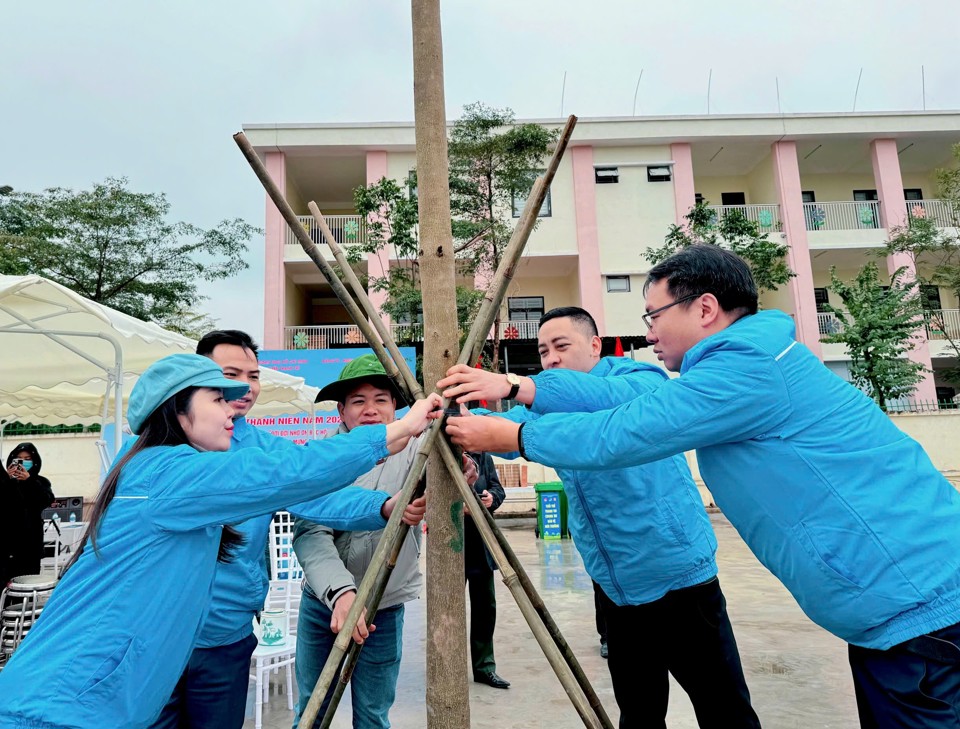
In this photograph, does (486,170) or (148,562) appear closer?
(148,562)

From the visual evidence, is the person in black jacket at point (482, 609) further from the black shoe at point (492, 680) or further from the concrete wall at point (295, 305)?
the concrete wall at point (295, 305)

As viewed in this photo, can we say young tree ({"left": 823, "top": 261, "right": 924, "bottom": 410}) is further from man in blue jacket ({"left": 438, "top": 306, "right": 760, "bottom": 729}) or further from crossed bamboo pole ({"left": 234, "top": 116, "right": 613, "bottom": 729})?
crossed bamboo pole ({"left": 234, "top": 116, "right": 613, "bottom": 729})

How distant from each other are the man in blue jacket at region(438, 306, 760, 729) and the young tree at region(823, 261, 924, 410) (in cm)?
1556

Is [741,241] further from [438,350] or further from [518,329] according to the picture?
[438,350]

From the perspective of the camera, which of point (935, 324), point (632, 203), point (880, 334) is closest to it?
point (880, 334)

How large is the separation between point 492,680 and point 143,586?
2949mm

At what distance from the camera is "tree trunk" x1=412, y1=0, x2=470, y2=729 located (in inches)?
65.5

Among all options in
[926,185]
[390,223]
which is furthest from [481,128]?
[926,185]

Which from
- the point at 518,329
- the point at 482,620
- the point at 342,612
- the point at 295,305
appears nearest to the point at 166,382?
the point at 342,612

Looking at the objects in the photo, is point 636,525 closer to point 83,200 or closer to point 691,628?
point 691,628

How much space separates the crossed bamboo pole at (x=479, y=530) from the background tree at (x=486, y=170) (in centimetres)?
1134

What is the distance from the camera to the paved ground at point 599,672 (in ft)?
10.8

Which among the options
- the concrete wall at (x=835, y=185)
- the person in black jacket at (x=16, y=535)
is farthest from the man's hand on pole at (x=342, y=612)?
the concrete wall at (x=835, y=185)

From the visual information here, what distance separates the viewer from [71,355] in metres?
6.21
